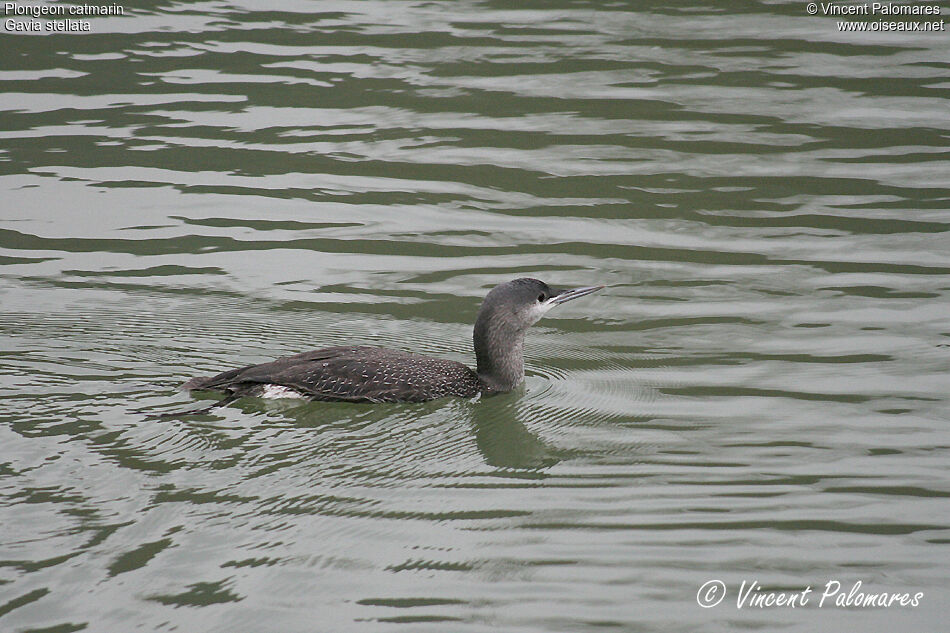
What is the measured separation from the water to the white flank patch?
8.2 inches

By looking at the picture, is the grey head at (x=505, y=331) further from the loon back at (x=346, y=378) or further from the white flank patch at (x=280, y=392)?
the white flank patch at (x=280, y=392)

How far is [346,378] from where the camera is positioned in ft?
24.5

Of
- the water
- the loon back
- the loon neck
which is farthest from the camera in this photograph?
the loon neck

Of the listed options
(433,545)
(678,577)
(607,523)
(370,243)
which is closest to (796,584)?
(678,577)

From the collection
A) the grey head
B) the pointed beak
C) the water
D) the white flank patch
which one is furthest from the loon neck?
the white flank patch

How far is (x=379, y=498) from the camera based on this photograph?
6207 millimetres

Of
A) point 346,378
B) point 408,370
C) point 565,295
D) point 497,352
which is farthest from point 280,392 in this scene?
point 565,295

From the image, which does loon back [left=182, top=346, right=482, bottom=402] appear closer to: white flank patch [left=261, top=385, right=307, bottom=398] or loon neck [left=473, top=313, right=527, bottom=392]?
white flank patch [left=261, top=385, right=307, bottom=398]

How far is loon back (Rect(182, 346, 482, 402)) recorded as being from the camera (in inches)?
289

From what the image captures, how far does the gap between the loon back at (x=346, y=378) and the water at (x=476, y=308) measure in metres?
0.11

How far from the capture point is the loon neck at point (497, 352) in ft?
25.6

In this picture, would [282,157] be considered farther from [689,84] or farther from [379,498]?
[379,498]

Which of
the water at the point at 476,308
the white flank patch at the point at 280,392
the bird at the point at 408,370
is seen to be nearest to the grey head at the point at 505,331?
the bird at the point at 408,370

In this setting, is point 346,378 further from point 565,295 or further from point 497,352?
point 565,295
